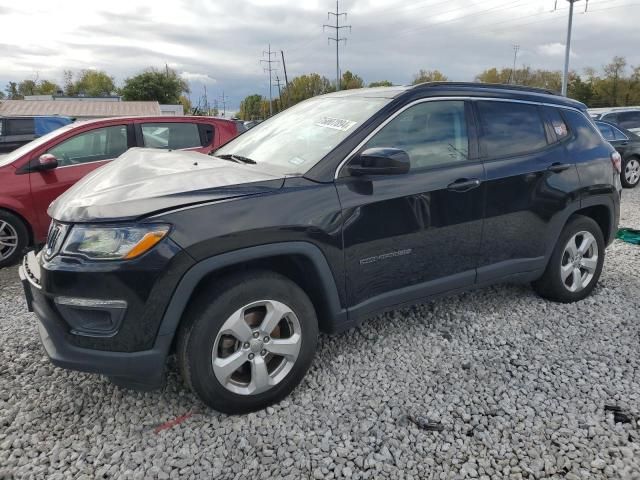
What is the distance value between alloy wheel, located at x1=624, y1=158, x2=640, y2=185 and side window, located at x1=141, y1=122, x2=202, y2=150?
9360mm

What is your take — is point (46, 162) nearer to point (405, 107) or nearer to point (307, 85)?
point (405, 107)

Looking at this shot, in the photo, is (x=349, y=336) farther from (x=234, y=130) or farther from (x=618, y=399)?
(x=234, y=130)

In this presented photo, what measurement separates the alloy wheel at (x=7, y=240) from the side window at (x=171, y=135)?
182 centimetres

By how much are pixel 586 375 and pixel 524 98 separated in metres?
2.03

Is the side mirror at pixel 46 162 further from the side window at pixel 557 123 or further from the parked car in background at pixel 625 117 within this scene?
the parked car in background at pixel 625 117

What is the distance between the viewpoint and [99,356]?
7.22ft

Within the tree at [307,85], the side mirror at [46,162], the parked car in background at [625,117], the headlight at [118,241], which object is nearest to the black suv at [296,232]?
the headlight at [118,241]

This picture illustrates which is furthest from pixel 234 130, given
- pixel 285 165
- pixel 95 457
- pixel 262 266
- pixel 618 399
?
pixel 618 399

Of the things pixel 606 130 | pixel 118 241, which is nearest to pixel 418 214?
pixel 118 241

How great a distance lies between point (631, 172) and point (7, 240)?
11743mm

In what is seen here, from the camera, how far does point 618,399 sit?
104 inches

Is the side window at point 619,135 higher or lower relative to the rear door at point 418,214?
higher

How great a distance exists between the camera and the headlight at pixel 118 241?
212cm

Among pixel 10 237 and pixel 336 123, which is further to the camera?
pixel 10 237
